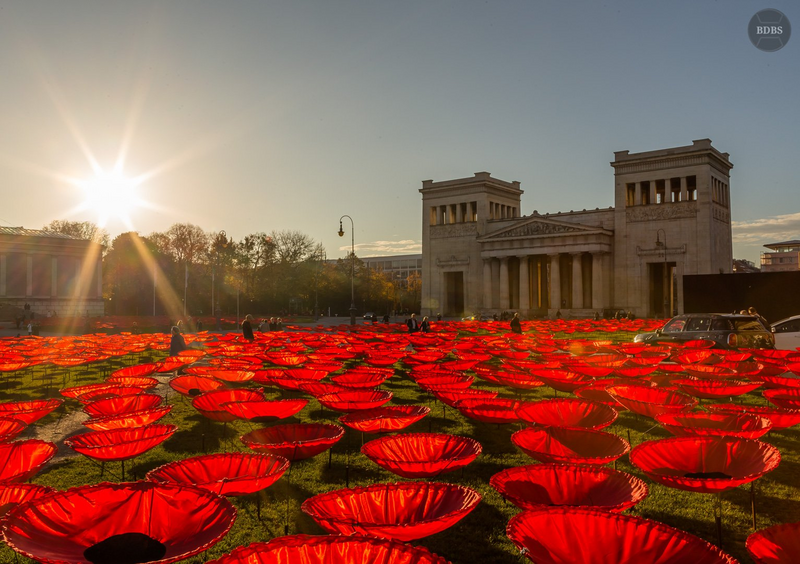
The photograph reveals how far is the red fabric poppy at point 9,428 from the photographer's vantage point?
677 centimetres

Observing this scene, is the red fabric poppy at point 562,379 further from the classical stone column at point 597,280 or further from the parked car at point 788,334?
the classical stone column at point 597,280

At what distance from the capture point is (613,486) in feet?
16.9

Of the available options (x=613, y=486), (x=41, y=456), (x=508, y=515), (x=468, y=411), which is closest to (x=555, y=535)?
(x=613, y=486)

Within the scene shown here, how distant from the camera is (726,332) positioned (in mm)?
18875

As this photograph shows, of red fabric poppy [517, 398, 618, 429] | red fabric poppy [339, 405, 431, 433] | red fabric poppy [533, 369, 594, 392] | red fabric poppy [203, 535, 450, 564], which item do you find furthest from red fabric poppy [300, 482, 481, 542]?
red fabric poppy [533, 369, 594, 392]

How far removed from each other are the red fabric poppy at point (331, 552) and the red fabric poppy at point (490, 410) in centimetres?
485

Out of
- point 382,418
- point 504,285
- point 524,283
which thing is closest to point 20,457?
point 382,418

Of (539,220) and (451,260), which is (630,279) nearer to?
(539,220)

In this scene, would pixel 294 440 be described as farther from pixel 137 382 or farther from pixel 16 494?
pixel 137 382

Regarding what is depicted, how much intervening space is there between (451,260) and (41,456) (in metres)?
77.6

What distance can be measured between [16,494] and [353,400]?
495 cm

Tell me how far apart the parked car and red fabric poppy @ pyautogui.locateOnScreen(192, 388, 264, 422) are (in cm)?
1759

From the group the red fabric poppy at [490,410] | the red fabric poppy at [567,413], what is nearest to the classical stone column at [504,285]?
the red fabric poppy at [490,410]

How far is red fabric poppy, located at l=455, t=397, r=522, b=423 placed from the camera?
836 cm
